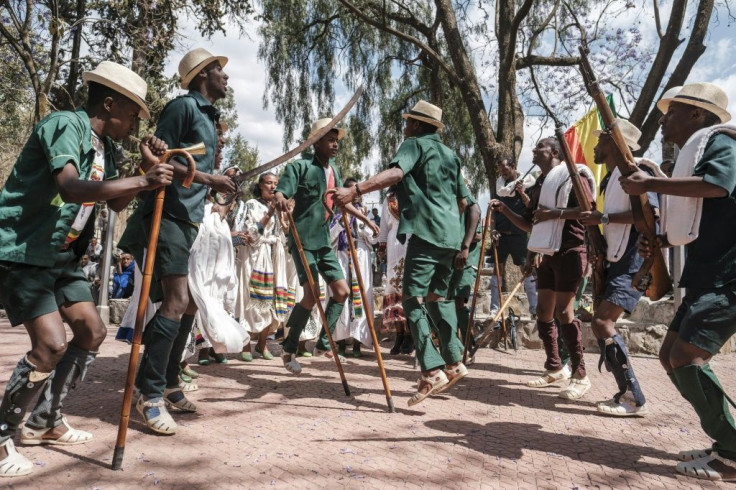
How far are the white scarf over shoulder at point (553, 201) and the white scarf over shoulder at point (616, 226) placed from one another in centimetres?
49

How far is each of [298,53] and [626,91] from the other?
9337 mm

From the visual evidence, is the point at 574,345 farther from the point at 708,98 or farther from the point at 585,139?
the point at 585,139

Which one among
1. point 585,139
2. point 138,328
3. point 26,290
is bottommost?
point 138,328

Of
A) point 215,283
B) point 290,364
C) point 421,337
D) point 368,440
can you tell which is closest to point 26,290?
point 368,440

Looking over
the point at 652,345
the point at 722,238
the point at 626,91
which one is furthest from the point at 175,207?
the point at 626,91

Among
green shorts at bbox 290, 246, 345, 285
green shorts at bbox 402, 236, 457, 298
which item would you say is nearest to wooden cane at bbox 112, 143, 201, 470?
green shorts at bbox 402, 236, 457, 298

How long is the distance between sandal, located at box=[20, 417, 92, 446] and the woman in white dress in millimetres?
3390

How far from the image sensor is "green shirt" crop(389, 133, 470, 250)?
4.63 metres

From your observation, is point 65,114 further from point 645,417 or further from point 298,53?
point 298,53

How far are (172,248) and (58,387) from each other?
1.02 meters

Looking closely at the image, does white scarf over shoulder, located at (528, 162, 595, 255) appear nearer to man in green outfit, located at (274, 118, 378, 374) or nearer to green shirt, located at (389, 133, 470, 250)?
green shirt, located at (389, 133, 470, 250)

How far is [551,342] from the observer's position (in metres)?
5.62

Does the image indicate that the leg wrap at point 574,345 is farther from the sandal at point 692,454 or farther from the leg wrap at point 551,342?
the sandal at point 692,454

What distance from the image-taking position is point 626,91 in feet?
46.9
